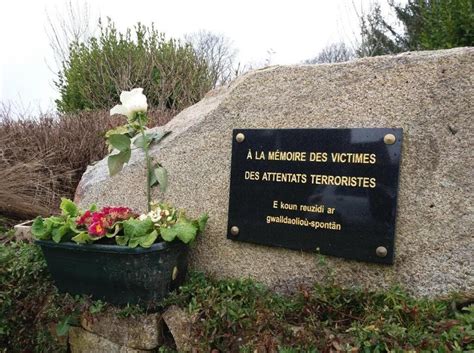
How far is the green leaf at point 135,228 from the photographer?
183 centimetres

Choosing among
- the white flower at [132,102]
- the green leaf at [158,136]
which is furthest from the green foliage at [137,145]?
the green leaf at [158,136]

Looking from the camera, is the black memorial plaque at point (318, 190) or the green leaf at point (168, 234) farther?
the green leaf at point (168, 234)

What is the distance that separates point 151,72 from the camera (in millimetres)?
7203

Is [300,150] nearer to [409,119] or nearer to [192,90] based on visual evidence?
[409,119]

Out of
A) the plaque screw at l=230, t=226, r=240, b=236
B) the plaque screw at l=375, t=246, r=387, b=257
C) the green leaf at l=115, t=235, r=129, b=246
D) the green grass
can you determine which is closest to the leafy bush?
the green grass

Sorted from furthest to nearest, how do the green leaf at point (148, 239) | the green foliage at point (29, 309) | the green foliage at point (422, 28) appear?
the green foliage at point (422, 28)
the green foliage at point (29, 309)
the green leaf at point (148, 239)

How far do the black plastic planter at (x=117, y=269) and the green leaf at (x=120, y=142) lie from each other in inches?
22.9

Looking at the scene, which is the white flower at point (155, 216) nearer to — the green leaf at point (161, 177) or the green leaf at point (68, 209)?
the green leaf at point (161, 177)

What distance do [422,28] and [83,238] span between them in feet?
26.1

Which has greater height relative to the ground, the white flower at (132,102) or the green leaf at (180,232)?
the white flower at (132,102)

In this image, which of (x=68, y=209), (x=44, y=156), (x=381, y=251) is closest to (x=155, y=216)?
(x=68, y=209)

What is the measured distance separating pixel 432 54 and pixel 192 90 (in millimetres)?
5847

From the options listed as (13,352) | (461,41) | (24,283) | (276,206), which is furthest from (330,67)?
(461,41)

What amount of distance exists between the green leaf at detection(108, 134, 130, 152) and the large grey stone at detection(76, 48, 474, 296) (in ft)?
0.66
